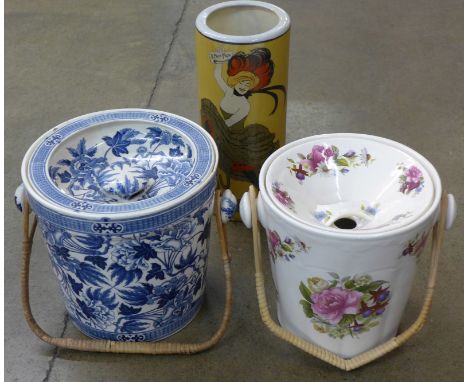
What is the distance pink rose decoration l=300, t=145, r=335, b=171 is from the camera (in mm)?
1029

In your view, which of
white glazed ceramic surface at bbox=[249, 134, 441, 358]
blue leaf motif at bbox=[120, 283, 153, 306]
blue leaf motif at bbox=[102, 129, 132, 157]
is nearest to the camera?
white glazed ceramic surface at bbox=[249, 134, 441, 358]

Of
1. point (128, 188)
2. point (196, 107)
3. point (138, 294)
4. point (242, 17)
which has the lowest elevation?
point (196, 107)

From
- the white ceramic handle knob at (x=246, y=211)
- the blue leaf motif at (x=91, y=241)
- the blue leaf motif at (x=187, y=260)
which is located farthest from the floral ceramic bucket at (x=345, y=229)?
the blue leaf motif at (x=91, y=241)

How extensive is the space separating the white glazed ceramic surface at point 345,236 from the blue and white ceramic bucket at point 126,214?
0.11 metres

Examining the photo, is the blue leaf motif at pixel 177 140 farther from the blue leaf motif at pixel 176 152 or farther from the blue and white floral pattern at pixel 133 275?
the blue and white floral pattern at pixel 133 275

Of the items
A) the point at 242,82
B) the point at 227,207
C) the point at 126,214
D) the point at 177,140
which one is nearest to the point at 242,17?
the point at 242,82

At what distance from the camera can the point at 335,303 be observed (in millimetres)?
948

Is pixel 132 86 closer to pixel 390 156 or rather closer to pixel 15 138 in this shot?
pixel 15 138

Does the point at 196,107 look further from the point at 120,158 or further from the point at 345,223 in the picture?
the point at 345,223

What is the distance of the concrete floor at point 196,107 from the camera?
3.46 feet

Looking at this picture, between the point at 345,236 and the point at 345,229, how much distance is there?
75 millimetres

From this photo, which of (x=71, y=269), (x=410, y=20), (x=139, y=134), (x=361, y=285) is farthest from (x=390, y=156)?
(x=410, y=20)

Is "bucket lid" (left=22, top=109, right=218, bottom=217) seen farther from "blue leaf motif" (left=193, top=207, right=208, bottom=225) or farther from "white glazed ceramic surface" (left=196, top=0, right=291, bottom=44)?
"white glazed ceramic surface" (left=196, top=0, right=291, bottom=44)

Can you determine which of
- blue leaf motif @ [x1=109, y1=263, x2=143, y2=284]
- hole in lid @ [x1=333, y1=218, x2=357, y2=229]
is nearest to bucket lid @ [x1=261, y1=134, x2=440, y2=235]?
hole in lid @ [x1=333, y1=218, x2=357, y2=229]
